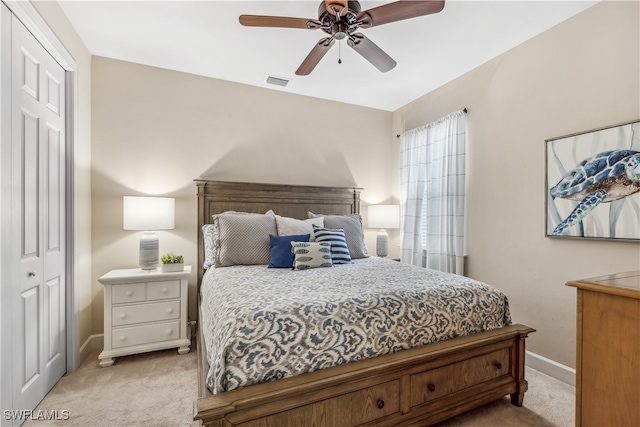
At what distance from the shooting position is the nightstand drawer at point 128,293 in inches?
95.5

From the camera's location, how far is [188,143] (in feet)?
10.3

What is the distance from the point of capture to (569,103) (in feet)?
7.36

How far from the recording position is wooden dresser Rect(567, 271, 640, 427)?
2.91 ft

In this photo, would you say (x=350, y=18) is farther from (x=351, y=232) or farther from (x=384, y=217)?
(x=384, y=217)

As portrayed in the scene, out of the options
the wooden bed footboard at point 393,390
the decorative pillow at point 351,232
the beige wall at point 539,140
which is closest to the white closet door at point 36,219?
the wooden bed footboard at point 393,390

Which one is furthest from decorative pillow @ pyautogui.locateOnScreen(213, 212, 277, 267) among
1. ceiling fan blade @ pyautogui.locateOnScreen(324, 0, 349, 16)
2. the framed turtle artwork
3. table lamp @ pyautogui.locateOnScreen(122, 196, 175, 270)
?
the framed turtle artwork

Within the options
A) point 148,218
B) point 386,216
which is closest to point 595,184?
point 386,216

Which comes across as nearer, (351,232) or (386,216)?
(351,232)

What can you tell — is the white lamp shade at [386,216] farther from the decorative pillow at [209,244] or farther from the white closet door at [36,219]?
the white closet door at [36,219]

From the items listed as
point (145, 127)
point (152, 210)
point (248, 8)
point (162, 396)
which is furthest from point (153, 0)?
point (162, 396)

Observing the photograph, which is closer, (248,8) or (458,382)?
(458,382)

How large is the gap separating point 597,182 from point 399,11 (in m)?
1.76

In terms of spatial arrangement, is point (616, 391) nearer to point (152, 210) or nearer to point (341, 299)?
point (341, 299)

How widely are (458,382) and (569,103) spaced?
216 cm
